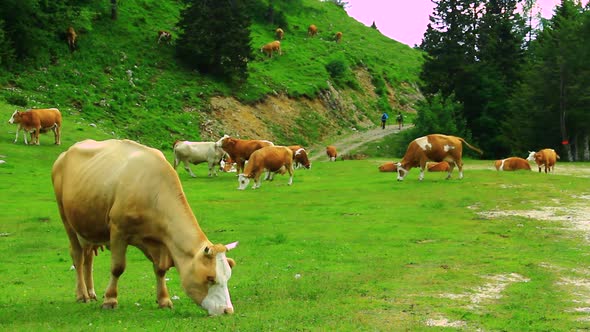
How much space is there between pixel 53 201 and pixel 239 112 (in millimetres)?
33744

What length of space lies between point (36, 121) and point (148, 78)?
20.4 metres

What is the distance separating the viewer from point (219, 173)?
125 feet

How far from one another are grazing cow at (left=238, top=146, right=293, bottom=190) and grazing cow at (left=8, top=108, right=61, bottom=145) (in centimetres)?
1217

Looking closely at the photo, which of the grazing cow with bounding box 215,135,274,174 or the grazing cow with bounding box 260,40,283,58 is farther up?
the grazing cow with bounding box 260,40,283,58

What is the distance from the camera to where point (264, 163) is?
30672mm

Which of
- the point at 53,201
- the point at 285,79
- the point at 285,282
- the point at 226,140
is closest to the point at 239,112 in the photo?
the point at 285,79

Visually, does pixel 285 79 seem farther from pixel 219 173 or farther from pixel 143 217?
pixel 143 217

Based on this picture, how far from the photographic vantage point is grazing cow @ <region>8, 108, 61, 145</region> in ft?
118

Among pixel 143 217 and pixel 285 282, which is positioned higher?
pixel 143 217

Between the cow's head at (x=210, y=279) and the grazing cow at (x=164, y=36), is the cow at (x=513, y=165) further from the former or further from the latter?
the grazing cow at (x=164, y=36)

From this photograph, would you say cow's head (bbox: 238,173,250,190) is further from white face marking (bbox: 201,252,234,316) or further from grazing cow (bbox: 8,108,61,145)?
white face marking (bbox: 201,252,234,316)

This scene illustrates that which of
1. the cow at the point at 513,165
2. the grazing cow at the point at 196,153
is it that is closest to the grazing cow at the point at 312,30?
the cow at the point at 513,165

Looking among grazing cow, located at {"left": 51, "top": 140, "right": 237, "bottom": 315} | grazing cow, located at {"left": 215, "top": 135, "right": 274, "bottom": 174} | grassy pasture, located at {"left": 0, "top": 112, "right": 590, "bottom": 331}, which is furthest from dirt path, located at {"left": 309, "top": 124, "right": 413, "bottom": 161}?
grazing cow, located at {"left": 51, "top": 140, "right": 237, "bottom": 315}

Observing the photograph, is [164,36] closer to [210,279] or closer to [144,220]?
[144,220]
